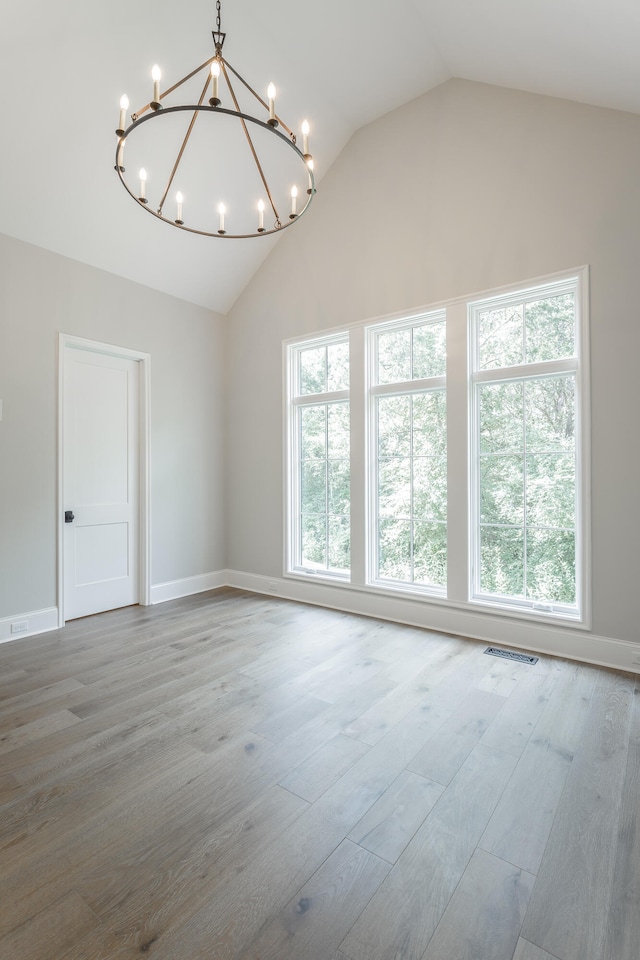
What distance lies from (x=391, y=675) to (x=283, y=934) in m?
1.72

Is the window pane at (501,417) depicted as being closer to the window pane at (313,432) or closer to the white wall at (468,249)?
Answer: the white wall at (468,249)

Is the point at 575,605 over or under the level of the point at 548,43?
under

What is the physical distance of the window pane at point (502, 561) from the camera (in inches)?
137

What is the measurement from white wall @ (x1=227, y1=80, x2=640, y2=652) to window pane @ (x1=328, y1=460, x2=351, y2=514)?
59 cm

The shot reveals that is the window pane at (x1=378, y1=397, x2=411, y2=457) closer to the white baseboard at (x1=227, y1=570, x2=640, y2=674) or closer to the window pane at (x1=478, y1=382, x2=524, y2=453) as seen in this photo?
the window pane at (x1=478, y1=382, x2=524, y2=453)

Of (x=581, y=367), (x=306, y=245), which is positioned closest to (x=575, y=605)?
(x=581, y=367)

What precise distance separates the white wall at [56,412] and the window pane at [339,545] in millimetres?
1470

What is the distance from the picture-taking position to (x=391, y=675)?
2.90m

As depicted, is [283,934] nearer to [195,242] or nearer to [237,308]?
[195,242]

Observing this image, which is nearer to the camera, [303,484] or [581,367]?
[581,367]

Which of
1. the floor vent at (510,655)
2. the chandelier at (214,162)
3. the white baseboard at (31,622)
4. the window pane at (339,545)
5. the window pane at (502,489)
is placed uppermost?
the chandelier at (214,162)

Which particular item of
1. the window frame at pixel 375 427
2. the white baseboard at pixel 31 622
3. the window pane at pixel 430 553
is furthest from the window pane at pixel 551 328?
the white baseboard at pixel 31 622

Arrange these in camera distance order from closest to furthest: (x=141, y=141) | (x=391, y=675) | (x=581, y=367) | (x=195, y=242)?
(x=391, y=675) → (x=581, y=367) → (x=141, y=141) → (x=195, y=242)

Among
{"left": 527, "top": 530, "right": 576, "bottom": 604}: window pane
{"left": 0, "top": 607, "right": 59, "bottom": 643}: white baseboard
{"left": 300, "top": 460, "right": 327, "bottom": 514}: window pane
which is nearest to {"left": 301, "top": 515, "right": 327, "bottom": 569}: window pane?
{"left": 300, "top": 460, "right": 327, "bottom": 514}: window pane
